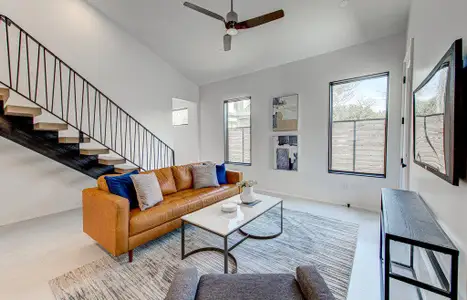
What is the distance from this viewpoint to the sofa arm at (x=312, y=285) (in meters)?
1.06

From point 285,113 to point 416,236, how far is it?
3700 millimetres

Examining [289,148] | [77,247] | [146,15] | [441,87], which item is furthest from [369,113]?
[77,247]

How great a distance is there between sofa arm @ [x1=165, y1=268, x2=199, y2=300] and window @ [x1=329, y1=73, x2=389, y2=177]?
3766 millimetres

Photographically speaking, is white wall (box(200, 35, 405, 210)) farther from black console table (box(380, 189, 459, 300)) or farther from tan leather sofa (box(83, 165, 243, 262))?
tan leather sofa (box(83, 165, 243, 262))

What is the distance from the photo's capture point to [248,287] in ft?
4.05

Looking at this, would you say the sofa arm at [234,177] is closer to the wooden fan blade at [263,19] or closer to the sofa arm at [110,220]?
the sofa arm at [110,220]

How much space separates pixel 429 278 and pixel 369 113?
9.40 ft

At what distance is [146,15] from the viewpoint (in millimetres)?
4121

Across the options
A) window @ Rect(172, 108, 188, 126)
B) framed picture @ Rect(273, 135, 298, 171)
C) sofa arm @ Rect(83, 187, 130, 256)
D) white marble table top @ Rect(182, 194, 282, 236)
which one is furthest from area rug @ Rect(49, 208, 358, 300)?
Answer: window @ Rect(172, 108, 188, 126)

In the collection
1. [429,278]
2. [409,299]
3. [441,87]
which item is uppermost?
[441,87]

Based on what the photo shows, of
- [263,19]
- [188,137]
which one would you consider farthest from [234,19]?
[188,137]

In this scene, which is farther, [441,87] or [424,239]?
[441,87]

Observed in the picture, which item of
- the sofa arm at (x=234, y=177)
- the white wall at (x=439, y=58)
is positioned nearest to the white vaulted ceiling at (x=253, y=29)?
the white wall at (x=439, y=58)

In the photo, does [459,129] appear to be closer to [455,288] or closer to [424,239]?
[424,239]
